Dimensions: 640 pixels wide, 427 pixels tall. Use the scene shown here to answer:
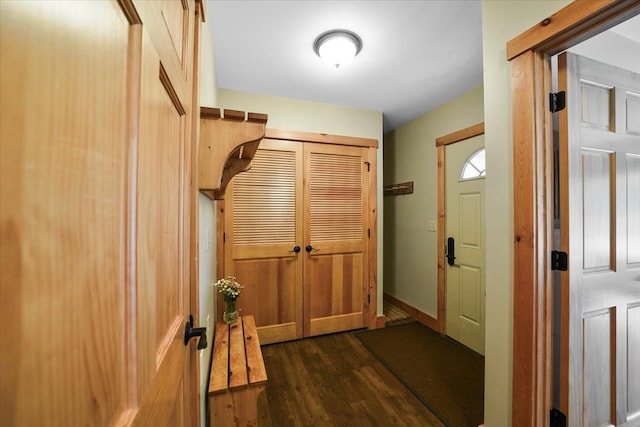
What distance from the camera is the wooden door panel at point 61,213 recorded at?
21 cm

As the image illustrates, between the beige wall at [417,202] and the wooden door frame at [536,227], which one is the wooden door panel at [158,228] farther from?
the beige wall at [417,202]

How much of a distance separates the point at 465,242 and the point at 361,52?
6.65 feet

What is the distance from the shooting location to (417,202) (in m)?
3.24

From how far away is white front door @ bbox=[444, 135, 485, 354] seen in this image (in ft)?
8.08

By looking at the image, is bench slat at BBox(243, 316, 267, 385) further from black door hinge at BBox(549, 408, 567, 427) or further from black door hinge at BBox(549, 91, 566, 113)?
black door hinge at BBox(549, 91, 566, 113)

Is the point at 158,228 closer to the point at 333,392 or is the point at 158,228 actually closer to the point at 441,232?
the point at 333,392

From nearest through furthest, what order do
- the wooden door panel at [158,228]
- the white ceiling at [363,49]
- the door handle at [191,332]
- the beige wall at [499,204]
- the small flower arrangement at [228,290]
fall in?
the wooden door panel at [158,228] → the door handle at [191,332] → the beige wall at [499,204] → the white ceiling at [363,49] → the small flower arrangement at [228,290]

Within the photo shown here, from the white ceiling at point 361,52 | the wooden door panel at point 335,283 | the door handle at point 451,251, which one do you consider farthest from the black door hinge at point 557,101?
the wooden door panel at point 335,283

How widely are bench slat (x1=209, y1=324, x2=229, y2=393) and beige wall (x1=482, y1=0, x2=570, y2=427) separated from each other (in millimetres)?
1371

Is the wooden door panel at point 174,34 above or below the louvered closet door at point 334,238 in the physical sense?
above

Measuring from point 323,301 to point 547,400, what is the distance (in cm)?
190

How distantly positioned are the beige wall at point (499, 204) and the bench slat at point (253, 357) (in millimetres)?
1196

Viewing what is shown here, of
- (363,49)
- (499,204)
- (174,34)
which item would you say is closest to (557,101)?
(499,204)

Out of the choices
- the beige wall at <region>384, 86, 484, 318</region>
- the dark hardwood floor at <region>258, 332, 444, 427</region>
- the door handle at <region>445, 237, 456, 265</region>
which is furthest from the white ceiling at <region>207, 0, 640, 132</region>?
the dark hardwood floor at <region>258, 332, 444, 427</region>
